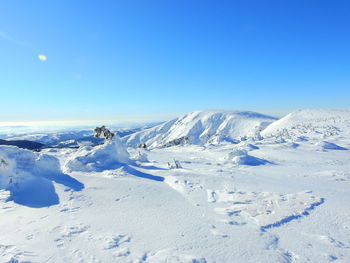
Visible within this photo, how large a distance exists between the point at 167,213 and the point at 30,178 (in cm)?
582

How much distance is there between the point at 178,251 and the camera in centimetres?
449

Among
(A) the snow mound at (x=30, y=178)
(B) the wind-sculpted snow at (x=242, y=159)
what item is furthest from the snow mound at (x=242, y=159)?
(A) the snow mound at (x=30, y=178)

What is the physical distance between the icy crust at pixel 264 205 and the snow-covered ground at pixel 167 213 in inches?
1.2

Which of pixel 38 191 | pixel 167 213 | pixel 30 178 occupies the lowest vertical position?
pixel 167 213

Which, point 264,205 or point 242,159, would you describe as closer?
point 264,205

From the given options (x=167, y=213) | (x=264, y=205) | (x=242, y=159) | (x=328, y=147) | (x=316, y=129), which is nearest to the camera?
(x=167, y=213)

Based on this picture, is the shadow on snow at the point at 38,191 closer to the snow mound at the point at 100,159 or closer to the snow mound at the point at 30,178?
the snow mound at the point at 30,178

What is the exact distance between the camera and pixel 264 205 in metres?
6.84

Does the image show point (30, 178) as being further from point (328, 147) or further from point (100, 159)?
point (328, 147)

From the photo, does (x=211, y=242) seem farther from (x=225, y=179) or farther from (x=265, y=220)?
(x=225, y=179)

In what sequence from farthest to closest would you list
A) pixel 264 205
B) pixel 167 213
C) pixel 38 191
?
pixel 38 191 < pixel 264 205 < pixel 167 213

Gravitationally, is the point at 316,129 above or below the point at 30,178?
above

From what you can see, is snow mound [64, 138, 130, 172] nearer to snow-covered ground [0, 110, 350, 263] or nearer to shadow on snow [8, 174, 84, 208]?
snow-covered ground [0, 110, 350, 263]

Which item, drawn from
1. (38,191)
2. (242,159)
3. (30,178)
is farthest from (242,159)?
(30,178)
